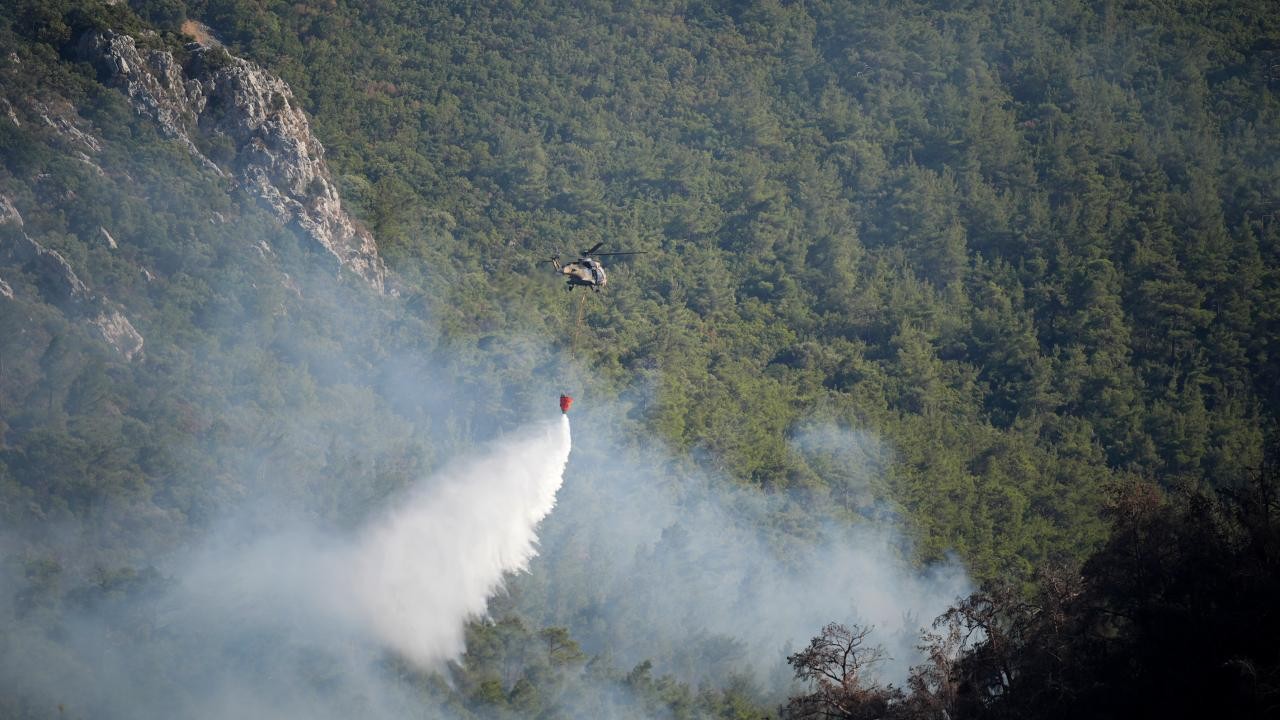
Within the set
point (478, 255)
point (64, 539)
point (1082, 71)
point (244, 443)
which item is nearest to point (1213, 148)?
point (1082, 71)

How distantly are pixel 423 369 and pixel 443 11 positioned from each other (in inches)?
1847

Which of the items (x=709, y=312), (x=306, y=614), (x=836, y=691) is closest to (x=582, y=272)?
(x=836, y=691)

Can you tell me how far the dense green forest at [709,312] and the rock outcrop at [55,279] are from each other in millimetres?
576

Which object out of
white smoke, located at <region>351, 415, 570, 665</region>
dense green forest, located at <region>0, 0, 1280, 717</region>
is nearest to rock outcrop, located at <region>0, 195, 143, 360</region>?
dense green forest, located at <region>0, 0, 1280, 717</region>

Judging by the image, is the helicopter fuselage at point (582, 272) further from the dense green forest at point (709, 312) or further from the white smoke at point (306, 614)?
the white smoke at point (306, 614)

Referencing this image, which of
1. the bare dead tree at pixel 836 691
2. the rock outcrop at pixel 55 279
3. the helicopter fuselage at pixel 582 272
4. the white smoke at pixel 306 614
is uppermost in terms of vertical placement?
the rock outcrop at pixel 55 279

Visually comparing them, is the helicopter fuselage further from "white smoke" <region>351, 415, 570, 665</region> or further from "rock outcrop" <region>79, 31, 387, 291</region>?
"rock outcrop" <region>79, 31, 387, 291</region>

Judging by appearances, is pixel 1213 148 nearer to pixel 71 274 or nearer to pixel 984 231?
pixel 984 231

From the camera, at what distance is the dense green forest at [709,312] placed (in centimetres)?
5562

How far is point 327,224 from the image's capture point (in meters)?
79.4

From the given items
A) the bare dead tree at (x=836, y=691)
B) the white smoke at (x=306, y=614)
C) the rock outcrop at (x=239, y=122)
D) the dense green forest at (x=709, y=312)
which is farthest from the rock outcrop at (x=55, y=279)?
the bare dead tree at (x=836, y=691)

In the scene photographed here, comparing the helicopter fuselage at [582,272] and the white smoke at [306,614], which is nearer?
the helicopter fuselage at [582,272]

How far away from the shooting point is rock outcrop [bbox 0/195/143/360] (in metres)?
65.8

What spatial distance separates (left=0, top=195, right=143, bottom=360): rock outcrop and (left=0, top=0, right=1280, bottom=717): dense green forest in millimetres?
576
